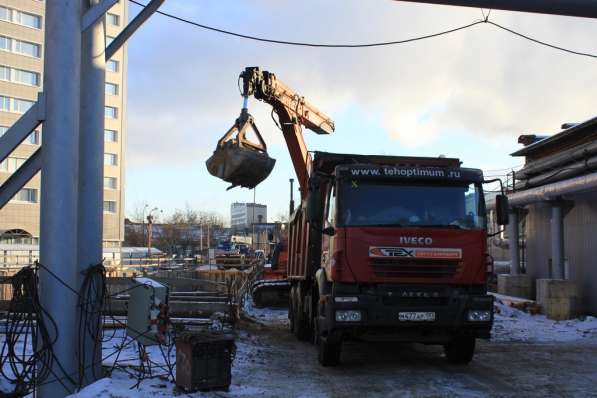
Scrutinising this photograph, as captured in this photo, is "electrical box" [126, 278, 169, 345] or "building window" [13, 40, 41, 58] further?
"building window" [13, 40, 41, 58]

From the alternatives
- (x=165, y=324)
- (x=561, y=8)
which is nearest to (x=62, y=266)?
(x=165, y=324)

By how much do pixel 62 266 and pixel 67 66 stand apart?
A: 2.39 m

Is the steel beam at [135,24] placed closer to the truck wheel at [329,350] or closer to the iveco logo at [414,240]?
the iveco logo at [414,240]

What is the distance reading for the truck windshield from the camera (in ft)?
30.1

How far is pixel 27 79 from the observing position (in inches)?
2288

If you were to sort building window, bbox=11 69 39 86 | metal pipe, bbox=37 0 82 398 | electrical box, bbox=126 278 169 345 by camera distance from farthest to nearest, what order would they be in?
building window, bbox=11 69 39 86 → electrical box, bbox=126 278 169 345 → metal pipe, bbox=37 0 82 398

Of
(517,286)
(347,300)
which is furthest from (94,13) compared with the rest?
(517,286)

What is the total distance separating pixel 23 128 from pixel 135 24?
1.97 metres

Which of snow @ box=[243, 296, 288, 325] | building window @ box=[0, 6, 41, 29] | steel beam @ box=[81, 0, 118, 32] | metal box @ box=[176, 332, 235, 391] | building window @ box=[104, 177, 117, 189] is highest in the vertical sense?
building window @ box=[0, 6, 41, 29]

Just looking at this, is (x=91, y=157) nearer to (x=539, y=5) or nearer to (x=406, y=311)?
(x=406, y=311)

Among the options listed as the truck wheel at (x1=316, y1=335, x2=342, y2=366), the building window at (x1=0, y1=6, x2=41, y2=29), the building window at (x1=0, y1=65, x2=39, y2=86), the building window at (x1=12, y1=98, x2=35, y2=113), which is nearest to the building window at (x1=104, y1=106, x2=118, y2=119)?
the building window at (x1=0, y1=65, x2=39, y2=86)

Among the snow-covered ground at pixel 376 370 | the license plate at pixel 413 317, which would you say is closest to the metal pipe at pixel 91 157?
the snow-covered ground at pixel 376 370

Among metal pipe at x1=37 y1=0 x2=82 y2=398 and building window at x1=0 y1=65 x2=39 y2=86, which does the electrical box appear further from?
building window at x1=0 y1=65 x2=39 y2=86

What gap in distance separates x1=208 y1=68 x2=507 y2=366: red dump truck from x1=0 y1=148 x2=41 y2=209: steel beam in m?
4.09
